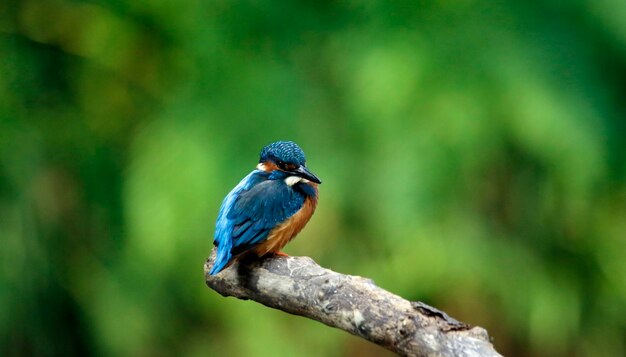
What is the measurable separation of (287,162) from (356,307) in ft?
1.72

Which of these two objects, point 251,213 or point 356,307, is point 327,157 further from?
point 356,307

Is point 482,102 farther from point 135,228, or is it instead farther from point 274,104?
point 135,228

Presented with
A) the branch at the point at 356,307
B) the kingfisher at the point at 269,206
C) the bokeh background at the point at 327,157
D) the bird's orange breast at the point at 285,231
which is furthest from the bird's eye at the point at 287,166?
the bokeh background at the point at 327,157

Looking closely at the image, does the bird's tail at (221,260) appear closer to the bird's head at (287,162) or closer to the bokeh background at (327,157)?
the bird's head at (287,162)

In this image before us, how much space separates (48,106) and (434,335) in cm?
273

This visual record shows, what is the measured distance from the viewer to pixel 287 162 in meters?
1.99

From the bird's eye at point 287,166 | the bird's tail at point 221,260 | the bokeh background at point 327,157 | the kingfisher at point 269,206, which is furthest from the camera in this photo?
the bokeh background at point 327,157

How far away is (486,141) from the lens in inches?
133

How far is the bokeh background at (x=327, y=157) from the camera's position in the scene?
11.1 ft

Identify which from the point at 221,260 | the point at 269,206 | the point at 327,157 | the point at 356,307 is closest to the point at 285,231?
the point at 269,206

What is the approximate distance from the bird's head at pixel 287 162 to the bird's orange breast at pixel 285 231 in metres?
0.07

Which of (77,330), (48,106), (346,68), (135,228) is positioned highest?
(346,68)

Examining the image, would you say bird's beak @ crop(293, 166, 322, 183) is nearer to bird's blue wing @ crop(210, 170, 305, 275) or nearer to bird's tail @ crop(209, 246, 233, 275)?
bird's blue wing @ crop(210, 170, 305, 275)

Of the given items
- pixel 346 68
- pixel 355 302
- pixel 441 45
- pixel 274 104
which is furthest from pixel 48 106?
pixel 355 302
